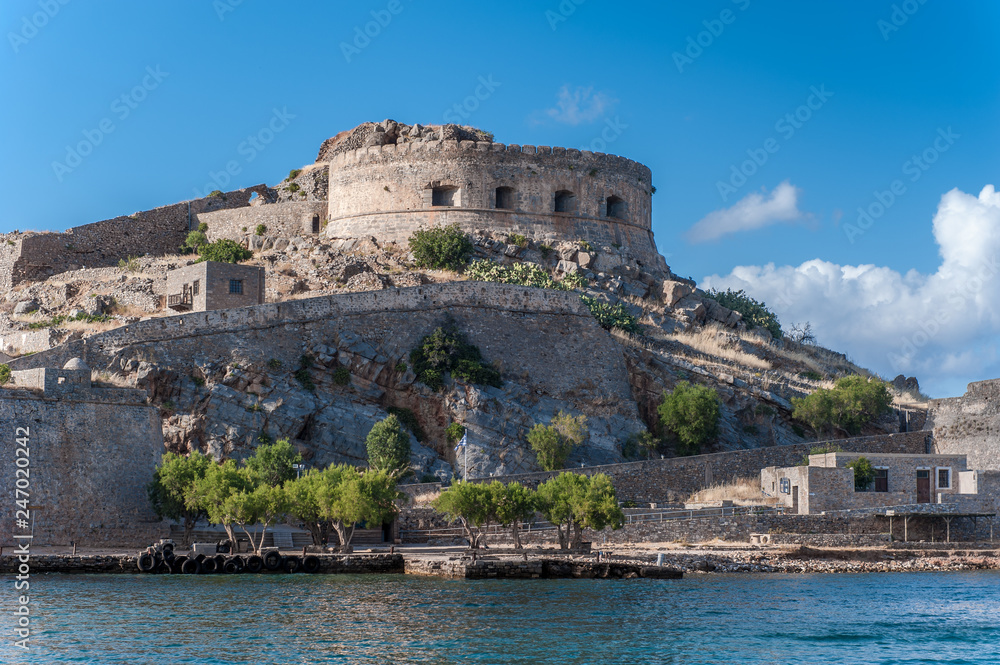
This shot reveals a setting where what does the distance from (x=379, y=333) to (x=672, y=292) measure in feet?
47.8

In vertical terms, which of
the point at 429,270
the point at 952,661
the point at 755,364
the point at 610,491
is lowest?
the point at 952,661

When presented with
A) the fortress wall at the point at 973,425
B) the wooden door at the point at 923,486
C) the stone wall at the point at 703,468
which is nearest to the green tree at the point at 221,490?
the stone wall at the point at 703,468

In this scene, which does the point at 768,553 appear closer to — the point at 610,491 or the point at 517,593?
the point at 610,491

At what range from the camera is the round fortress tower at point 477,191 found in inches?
2034

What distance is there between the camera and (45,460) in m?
33.0

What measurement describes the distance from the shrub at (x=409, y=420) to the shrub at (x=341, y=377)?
59.7 inches

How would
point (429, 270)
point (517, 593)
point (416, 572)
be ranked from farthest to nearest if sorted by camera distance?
point (429, 270)
point (416, 572)
point (517, 593)

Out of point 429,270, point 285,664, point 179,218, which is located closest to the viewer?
point 285,664

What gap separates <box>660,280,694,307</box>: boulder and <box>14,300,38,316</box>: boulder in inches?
896

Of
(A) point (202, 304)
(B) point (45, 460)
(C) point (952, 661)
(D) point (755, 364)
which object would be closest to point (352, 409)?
(A) point (202, 304)

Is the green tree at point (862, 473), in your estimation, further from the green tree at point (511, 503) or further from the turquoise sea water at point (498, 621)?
the green tree at point (511, 503)

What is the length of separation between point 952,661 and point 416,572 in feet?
44.2

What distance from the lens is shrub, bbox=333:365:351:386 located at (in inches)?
1560

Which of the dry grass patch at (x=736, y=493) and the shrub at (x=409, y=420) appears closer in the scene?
the dry grass patch at (x=736, y=493)
